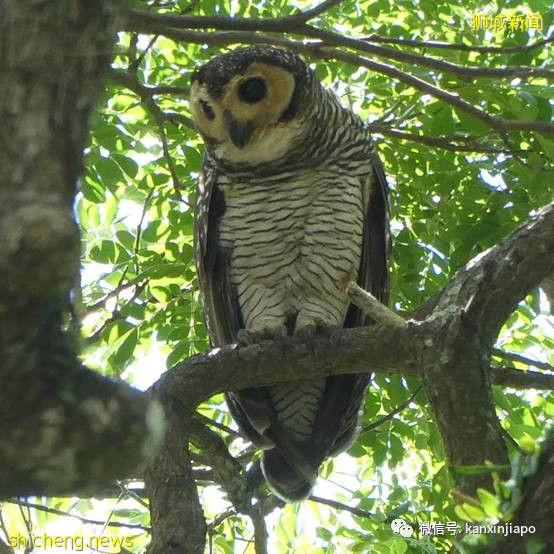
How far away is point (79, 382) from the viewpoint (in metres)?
1.38

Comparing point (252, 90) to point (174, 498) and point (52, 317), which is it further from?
point (52, 317)

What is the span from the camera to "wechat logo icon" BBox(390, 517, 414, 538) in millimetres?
3709

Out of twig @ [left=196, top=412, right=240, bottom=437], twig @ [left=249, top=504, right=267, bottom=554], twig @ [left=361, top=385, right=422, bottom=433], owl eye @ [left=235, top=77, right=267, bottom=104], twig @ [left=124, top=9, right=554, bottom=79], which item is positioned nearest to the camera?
twig @ [left=249, top=504, right=267, bottom=554]

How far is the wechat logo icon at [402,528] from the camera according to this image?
371cm

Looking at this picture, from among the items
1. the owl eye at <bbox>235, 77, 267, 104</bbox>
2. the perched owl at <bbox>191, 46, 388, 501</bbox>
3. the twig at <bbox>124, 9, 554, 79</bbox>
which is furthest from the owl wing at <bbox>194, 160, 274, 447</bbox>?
the twig at <bbox>124, 9, 554, 79</bbox>

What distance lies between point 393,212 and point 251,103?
1039mm

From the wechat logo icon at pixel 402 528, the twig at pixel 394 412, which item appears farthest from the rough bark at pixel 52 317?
the twig at pixel 394 412

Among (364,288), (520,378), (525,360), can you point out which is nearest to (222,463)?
(520,378)

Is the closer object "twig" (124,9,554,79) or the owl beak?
"twig" (124,9,554,79)

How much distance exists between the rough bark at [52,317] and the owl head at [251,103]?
151 inches

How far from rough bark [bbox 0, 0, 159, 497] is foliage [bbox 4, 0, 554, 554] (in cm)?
319

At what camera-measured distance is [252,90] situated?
5.32m

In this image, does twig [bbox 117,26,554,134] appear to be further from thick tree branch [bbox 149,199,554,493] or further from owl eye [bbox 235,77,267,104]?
thick tree branch [bbox 149,199,554,493]

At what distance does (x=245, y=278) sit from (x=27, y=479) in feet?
12.5
